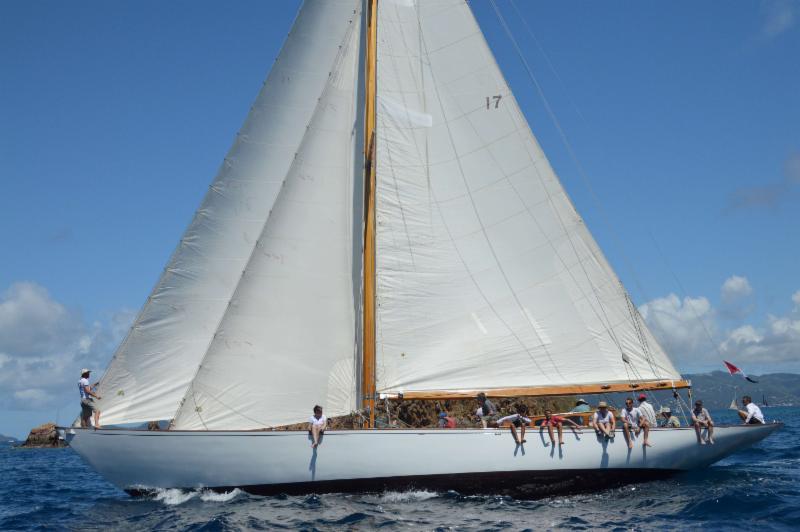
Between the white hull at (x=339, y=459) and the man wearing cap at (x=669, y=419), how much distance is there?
351 centimetres

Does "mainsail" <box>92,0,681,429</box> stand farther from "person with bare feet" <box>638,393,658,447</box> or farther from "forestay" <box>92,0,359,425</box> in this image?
"person with bare feet" <box>638,393,658,447</box>

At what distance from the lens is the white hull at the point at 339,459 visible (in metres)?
15.5

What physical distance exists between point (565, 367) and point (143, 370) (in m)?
10.2

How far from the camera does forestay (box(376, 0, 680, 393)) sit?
17.9m

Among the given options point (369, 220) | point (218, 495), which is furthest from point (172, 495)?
point (369, 220)

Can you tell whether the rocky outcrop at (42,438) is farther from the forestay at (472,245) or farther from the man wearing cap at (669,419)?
the man wearing cap at (669,419)

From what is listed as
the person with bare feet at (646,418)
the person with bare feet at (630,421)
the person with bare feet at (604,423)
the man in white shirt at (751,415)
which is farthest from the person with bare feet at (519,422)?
the man in white shirt at (751,415)

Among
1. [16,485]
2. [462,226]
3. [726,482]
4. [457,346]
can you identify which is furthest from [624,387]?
[16,485]

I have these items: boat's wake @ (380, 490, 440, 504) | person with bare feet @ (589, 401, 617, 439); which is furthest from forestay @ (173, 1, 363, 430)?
person with bare feet @ (589, 401, 617, 439)

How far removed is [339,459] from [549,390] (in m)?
5.68

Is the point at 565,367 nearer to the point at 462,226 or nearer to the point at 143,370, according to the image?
the point at 462,226

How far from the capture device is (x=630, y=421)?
1717cm

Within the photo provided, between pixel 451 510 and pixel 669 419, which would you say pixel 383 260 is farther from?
pixel 669 419

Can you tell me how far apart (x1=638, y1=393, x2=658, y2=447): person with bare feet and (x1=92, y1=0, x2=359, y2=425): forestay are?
344 inches
